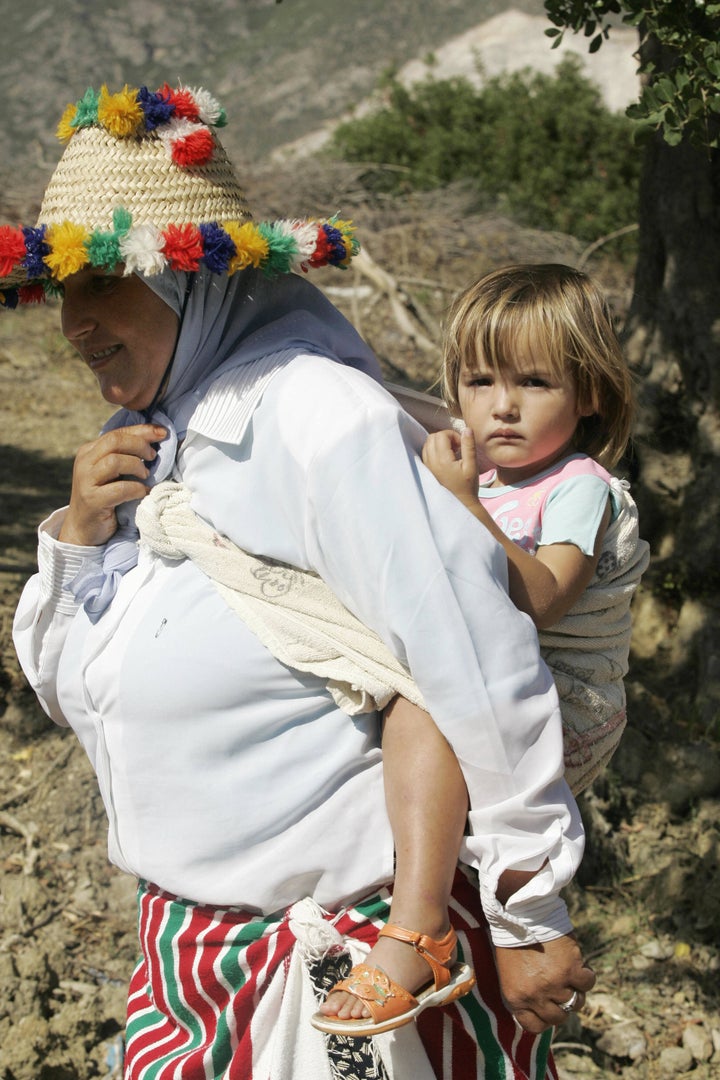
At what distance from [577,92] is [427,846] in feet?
36.6

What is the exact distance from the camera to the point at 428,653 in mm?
1626

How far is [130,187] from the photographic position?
6.39 feet

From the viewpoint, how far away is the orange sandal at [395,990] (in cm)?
159

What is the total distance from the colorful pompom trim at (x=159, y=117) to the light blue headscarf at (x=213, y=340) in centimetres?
22

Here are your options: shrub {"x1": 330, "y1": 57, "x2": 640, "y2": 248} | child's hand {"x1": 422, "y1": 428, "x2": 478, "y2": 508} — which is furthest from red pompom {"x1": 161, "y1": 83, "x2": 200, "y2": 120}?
shrub {"x1": 330, "y1": 57, "x2": 640, "y2": 248}

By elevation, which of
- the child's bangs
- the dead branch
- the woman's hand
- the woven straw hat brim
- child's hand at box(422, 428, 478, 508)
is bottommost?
the dead branch

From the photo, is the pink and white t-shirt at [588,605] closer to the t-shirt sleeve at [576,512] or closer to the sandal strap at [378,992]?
the t-shirt sleeve at [576,512]

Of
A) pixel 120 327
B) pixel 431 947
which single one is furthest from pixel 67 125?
pixel 431 947

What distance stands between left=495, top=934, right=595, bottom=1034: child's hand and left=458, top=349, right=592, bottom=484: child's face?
80cm

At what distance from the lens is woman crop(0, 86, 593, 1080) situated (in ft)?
5.44

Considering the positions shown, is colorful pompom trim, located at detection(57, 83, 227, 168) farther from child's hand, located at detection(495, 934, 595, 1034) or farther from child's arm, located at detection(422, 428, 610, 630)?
child's hand, located at detection(495, 934, 595, 1034)

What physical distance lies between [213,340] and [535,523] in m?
0.64

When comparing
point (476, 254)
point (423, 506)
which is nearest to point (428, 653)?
point (423, 506)

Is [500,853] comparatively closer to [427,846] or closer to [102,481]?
[427,846]
